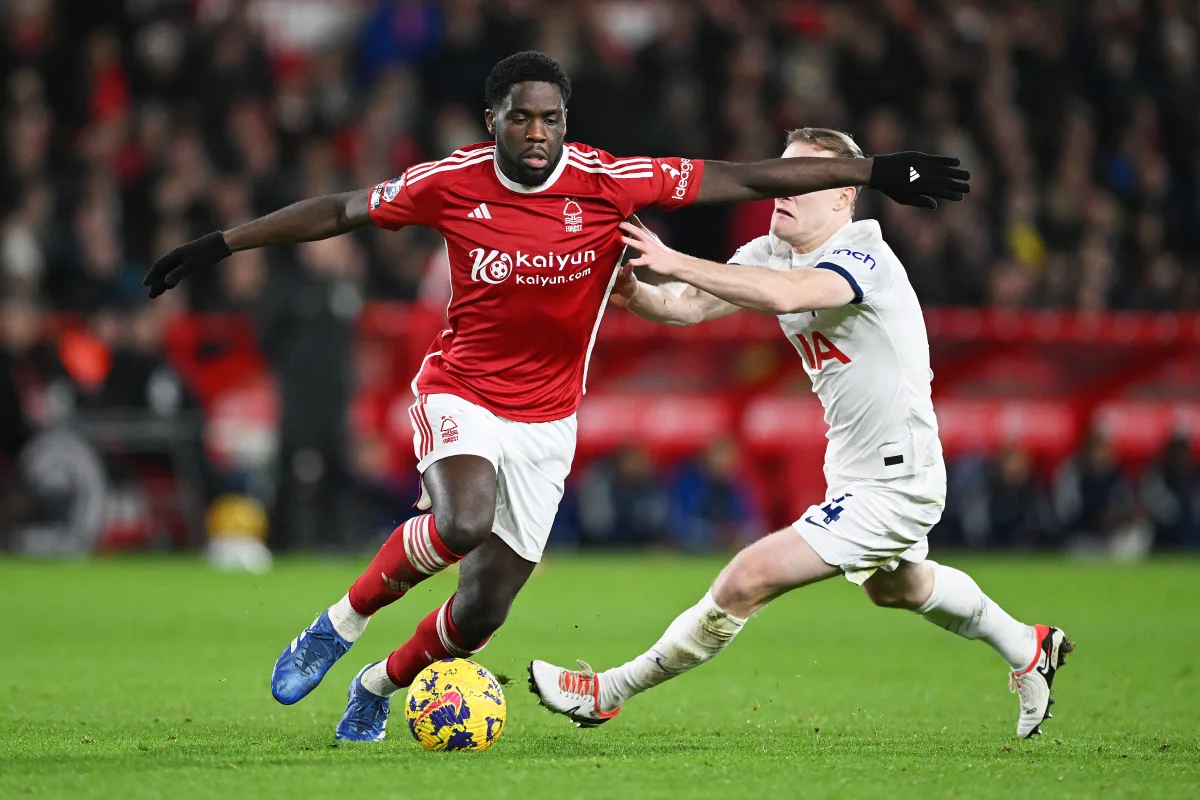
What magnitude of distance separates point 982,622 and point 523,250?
2.40 meters

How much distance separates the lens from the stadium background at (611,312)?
14.7 meters

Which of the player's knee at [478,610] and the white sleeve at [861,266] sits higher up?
the white sleeve at [861,266]

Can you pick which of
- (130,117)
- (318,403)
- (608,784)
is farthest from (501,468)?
(130,117)

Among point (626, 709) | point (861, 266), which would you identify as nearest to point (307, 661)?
point (626, 709)

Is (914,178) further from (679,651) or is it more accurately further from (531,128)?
(679,651)

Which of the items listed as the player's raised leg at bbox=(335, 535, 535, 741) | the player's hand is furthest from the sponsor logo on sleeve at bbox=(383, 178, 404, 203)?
the player's raised leg at bbox=(335, 535, 535, 741)

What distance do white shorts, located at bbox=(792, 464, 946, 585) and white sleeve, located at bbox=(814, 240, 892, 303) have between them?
74 cm

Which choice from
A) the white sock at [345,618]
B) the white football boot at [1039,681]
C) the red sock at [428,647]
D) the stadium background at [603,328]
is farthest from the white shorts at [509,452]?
the stadium background at [603,328]

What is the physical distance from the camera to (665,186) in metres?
6.41

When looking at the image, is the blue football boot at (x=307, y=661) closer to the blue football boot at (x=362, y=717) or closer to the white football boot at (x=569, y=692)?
the blue football boot at (x=362, y=717)

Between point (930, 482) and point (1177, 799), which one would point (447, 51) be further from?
point (1177, 799)

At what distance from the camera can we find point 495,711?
617 centimetres

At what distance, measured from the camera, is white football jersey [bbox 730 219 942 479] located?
21.2 ft

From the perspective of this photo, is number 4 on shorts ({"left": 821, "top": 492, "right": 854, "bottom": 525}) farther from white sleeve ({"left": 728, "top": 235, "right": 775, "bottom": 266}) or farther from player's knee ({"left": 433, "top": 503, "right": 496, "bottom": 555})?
player's knee ({"left": 433, "top": 503, "right": 496, "bottom": 555})
